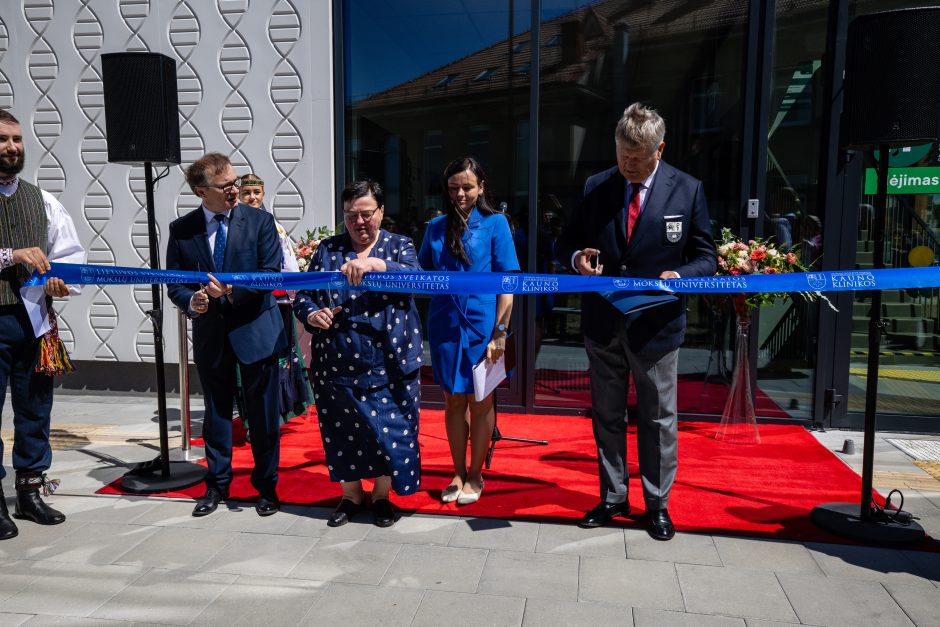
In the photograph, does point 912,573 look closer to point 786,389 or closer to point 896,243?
point 786,389

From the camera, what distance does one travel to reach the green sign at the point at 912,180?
5.02 meters

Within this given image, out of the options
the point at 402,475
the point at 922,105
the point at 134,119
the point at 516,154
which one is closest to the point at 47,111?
the point at 134,119

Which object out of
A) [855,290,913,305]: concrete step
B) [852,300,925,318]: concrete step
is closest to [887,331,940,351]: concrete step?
[852,300,925,318]: concrete step

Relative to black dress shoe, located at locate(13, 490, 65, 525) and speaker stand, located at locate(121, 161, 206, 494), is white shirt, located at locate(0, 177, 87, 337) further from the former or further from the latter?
black dress shoe, located at locate(13, 490, 65, 525)

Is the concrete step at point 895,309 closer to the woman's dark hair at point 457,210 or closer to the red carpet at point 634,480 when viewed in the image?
the red carpet at point 634,480

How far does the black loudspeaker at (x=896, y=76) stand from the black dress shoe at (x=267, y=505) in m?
3.36

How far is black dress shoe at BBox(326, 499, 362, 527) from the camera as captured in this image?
336 cm

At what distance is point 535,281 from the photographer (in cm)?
323

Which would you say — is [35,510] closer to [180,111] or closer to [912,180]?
[180,111]

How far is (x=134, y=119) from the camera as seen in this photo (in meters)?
3.88

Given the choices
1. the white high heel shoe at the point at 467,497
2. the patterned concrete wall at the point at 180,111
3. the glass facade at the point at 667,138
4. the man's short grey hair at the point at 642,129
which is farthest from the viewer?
the patterned concrete wall at the point at 180,111

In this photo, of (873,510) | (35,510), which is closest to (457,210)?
(873,510)

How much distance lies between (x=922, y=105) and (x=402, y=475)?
9.56 feet

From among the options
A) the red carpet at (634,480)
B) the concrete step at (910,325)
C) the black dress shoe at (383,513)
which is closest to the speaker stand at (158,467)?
the red carpet at (634,480)
